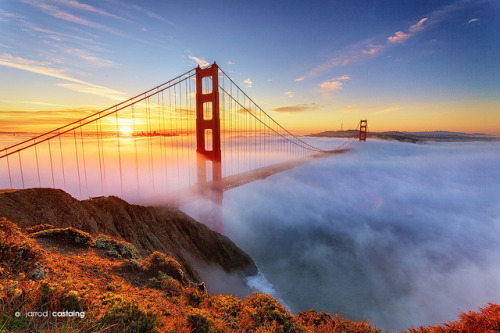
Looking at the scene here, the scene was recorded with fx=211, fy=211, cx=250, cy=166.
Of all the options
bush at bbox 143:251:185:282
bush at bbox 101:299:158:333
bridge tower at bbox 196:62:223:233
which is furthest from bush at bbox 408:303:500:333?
bridge tower at bbox 196:62:223:233

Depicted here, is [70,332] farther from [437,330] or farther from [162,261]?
[437,330]

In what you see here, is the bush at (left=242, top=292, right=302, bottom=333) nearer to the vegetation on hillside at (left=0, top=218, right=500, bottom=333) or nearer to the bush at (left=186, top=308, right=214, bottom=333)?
the vegetation on hillside at (left=0, top=218, right=500, bottom=333)

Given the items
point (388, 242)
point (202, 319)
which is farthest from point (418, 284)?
point (202, 319)

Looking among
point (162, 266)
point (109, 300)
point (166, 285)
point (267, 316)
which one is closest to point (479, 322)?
point (267, 316)

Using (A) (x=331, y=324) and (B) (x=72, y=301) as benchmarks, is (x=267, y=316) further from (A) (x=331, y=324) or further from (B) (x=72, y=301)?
(B) (x=72, y=301)

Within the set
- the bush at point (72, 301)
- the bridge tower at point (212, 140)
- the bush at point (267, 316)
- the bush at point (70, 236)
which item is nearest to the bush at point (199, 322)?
the bush at point (267, 316)

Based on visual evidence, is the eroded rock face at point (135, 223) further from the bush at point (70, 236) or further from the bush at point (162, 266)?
the bush at point (162, 266)

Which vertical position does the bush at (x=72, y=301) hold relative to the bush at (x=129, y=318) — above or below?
above
